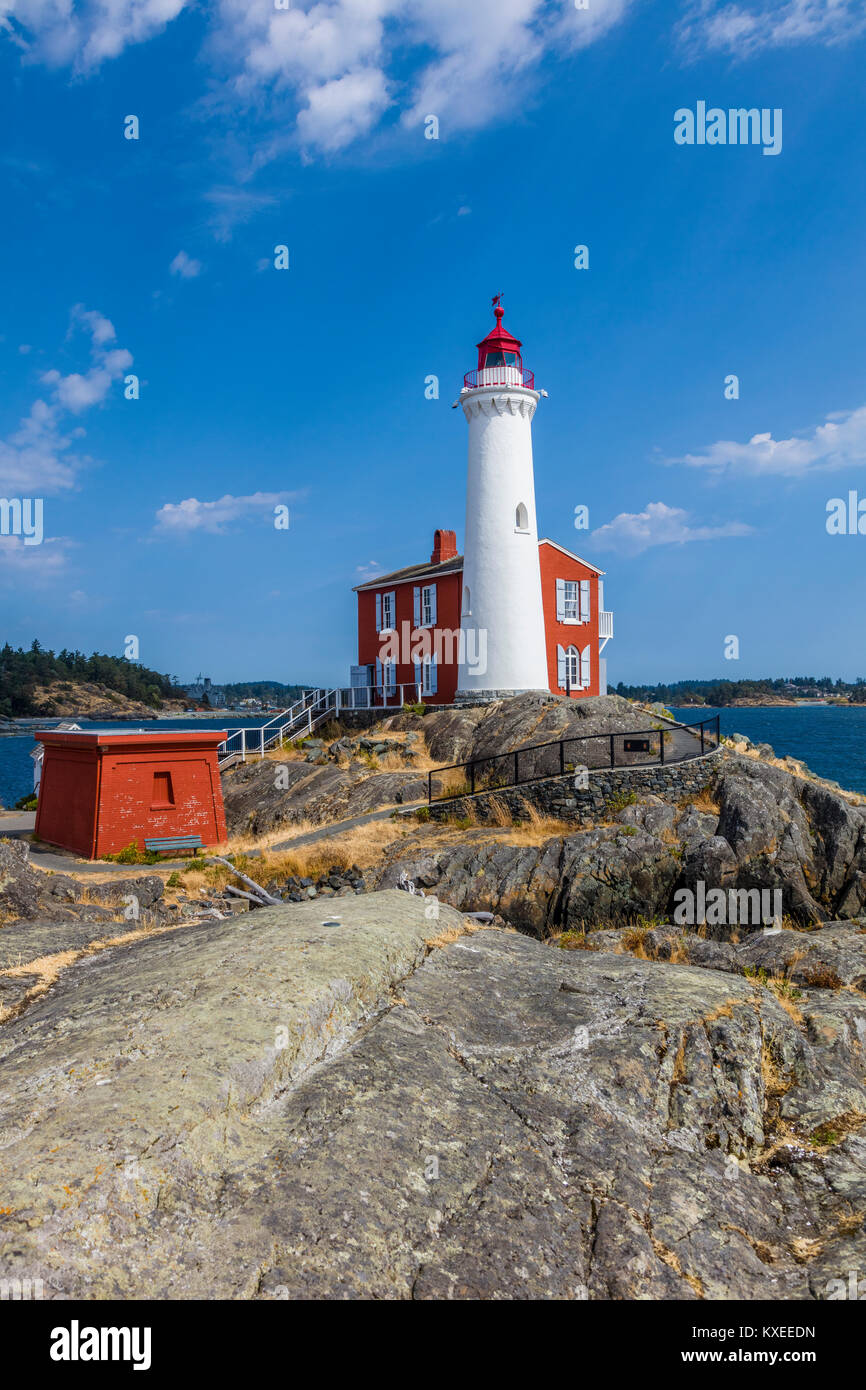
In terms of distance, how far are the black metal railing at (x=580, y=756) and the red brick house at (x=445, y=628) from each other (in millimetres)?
11737

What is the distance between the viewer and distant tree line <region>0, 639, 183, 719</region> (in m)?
162

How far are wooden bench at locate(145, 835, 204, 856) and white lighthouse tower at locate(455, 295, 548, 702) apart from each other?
47.9 feet

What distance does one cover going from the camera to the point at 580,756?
77.8 feet

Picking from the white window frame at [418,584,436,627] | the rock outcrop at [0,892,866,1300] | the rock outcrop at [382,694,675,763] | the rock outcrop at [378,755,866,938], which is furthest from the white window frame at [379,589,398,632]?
the rock outcrop at [0,892,866,1300]

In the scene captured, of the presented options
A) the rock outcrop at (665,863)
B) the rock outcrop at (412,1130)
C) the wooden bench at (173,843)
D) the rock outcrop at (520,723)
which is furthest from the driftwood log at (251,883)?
the rock outcrop at (520,723)

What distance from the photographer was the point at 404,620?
133 ft

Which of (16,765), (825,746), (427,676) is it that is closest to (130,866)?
(427,676)

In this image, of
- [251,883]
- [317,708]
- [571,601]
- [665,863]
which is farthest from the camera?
[317,708]

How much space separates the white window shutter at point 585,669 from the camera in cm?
3969

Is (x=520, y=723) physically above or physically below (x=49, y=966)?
above

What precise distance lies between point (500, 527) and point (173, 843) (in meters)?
18.4

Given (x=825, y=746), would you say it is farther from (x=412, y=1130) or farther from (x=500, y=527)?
(x=412, y=1130)

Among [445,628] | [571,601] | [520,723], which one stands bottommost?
[520,723]
